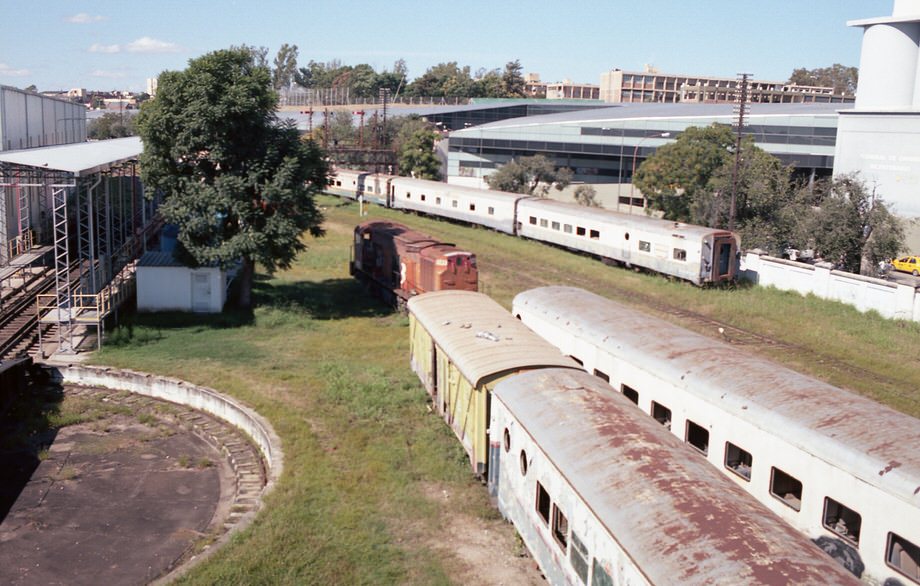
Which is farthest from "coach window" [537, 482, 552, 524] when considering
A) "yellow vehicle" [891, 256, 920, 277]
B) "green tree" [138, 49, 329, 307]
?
"yellow vehicle" [891, 256, 920, 277]

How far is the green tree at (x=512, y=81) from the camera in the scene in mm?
156125

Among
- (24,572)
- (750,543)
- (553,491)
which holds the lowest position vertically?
(24,572)

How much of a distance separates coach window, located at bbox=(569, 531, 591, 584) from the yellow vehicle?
39345mm

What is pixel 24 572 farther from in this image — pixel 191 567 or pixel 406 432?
pixel 406 432

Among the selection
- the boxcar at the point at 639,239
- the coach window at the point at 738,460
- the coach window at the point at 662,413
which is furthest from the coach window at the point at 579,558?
the boxcar at the point at 639,239

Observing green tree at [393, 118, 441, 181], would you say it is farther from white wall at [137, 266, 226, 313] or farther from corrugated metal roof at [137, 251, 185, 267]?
white wall at [137, 266, 226, 313]

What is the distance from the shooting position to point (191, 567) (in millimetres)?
13492

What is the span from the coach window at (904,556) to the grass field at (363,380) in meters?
6.46

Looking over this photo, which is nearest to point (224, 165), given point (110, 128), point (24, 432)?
point (24, 432)

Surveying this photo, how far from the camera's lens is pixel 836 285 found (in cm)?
3300

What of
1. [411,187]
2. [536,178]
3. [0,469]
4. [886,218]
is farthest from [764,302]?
[536,178]

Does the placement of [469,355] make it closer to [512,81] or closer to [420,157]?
[420,157]

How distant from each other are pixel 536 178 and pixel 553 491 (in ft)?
195

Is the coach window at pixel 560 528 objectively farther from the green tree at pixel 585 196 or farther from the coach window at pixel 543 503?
the green tree at pixel 585 196
